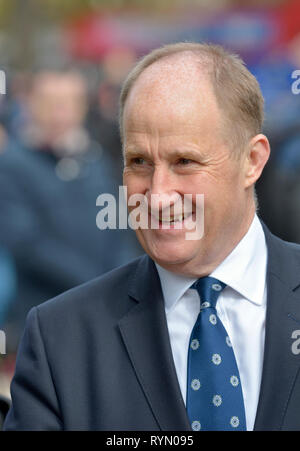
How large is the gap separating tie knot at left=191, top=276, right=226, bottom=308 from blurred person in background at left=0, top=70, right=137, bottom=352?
3.37m

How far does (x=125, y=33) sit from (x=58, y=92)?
1353cm

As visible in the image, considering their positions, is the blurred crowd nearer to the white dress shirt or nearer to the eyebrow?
the white dress shirt

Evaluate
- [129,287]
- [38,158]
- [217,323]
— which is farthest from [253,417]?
[38,158]

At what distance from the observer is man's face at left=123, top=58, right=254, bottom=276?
2879 millimetres

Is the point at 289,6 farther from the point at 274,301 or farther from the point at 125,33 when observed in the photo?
the point at 274,301

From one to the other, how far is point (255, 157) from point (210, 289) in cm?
43

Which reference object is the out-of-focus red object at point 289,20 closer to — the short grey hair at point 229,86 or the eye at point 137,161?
the short grey hair at point 229,86

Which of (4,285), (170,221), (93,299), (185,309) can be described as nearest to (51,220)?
(4,285)

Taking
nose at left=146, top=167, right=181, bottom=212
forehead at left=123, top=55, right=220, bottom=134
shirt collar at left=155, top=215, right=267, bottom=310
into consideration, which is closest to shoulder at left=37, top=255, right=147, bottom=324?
shirt collar at left=155, top=215, right=267, bottom=310

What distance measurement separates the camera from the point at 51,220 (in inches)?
264

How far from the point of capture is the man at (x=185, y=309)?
114 inches

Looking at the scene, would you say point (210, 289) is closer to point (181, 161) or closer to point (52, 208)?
point (181, 161)
